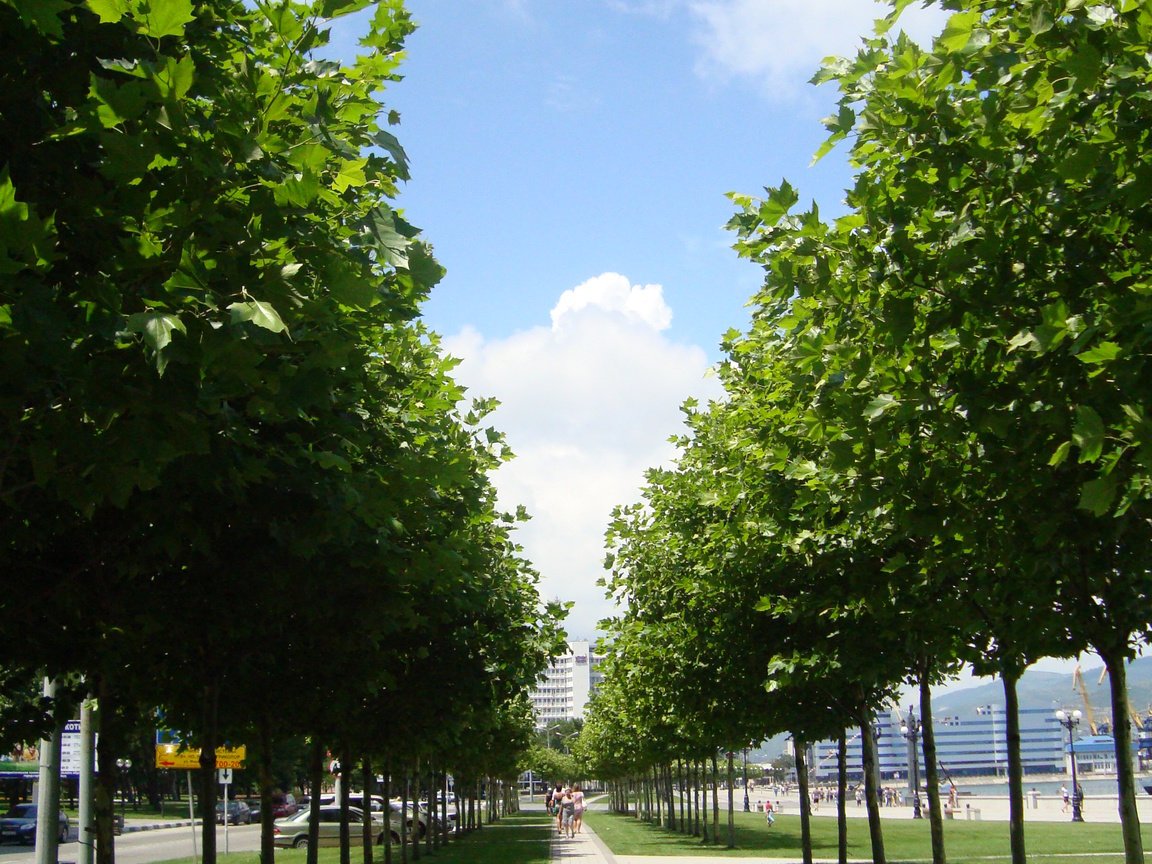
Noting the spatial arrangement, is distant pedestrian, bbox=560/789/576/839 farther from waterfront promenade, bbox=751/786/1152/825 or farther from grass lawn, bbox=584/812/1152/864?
waterfront promenade, bbox=751/786/1152/825

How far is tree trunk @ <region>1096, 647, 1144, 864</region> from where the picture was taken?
31.1ft

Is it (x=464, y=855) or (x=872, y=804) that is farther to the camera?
(x=464, y=855)

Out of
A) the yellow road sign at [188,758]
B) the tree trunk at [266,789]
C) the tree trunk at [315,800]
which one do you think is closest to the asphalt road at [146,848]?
the yellow road sign at [188,758]

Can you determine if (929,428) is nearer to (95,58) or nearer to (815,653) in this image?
(95,58)

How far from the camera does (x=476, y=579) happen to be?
13500 millimetres

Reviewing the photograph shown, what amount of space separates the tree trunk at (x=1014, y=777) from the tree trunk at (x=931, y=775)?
976 millimetres

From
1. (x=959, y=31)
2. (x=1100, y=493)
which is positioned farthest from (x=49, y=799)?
(x=959, y=31)

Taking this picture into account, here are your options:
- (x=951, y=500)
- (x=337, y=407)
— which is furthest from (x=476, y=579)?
(x=951, y=500)

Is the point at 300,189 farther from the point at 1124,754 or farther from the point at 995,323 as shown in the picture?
the point at 1124,754

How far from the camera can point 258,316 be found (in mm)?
4086

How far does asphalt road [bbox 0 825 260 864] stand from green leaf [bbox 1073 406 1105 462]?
30055mm

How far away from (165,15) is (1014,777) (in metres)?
11.0

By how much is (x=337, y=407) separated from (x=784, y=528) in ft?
21.0

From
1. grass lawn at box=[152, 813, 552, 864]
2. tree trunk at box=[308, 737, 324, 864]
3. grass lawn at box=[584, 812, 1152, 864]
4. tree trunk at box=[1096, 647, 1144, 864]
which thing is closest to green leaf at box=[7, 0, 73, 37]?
tree trunk at box=[1096, 647, 1144, 864]
